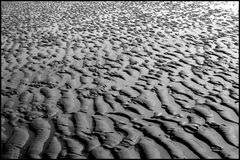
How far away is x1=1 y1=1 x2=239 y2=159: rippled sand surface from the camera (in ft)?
19.0

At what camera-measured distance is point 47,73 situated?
9.90 metres

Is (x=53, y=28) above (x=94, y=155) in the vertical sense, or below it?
above

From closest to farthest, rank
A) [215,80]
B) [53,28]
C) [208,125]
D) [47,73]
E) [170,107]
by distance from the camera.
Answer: [208,125]
[170,107]
[215,80]
[47,73]
[53,28]

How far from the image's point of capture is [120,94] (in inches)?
323

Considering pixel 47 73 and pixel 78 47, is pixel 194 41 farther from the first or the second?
pixel 47 73

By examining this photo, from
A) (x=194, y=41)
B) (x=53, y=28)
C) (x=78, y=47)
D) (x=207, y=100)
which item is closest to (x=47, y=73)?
(x=78, y=47)

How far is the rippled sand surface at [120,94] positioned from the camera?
5797 mm

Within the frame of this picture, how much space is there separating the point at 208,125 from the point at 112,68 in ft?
15.3

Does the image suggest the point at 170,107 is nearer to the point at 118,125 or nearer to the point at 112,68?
the point at 118,125

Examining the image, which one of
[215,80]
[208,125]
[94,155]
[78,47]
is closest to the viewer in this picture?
[94,155]

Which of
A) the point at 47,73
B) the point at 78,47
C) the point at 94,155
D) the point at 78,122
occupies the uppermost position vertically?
the point at 78,47

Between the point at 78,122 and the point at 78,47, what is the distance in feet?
23.1

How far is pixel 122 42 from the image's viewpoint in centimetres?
1408

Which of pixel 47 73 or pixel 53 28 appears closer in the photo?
pixel 47 73
